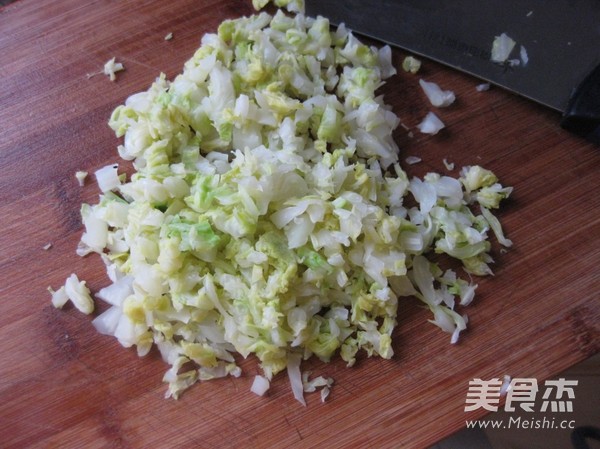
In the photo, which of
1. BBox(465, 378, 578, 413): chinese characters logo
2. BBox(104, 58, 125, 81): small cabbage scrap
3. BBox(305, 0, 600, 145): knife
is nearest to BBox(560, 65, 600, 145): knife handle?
BBox(305, 0, 600, 145): knife

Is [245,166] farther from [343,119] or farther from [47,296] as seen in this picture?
[47,296]

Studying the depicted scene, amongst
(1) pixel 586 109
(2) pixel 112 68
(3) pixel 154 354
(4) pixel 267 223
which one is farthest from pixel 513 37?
(3) pixel 154 354

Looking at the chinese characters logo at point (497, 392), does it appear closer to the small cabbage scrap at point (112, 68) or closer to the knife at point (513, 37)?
the knife at point (513, 37)

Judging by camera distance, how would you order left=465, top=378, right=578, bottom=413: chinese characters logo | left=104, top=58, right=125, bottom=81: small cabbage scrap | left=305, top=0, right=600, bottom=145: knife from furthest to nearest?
1. left=104, top=58, right=125, bottom=81: small cabbage scrap
2. left=305, top=0, right=600, bottom=145: knife
3. left=465, top=378, right=578, bottom=413: chinese characters logo

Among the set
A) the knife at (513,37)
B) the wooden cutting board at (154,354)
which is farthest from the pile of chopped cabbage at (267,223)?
the knife at (513,37)

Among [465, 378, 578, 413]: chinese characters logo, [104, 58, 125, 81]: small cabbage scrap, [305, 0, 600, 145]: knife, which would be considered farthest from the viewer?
[104, 58, 125, 81]: small cabbage scrap

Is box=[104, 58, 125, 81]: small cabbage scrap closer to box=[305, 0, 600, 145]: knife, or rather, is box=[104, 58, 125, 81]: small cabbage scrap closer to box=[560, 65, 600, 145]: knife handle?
box=[305, 0, 600, 145]: knife

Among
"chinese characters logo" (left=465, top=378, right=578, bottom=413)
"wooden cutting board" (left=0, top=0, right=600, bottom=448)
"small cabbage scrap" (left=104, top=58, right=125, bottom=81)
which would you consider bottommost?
"chinese characters logo" (left=465, top=378, right=578, bottom=413)

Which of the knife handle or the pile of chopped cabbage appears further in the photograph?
the knife handle
